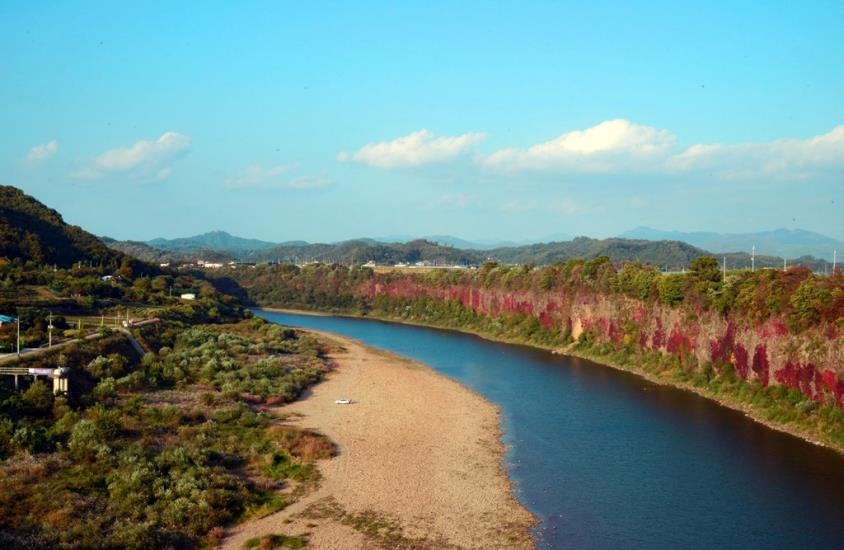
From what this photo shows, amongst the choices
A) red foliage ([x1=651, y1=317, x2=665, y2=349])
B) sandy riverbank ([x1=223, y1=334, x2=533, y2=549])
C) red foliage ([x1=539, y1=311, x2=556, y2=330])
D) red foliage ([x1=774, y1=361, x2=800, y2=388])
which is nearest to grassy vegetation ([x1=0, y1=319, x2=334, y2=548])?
sandy riverbank ([x1=223, y1=334, x2=533, y2=549])

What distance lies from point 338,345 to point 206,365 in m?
24.2

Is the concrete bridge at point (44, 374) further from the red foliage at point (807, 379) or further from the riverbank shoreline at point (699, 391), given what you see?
the red foliage at point (807, 379)

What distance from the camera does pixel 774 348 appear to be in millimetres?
38719

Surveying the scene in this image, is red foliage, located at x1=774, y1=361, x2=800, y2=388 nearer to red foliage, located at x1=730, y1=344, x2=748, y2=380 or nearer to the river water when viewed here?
the river water

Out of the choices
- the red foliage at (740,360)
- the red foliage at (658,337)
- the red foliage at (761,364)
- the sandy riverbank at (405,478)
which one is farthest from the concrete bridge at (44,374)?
the red foliage at (658,337)

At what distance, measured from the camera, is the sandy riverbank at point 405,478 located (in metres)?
21.9

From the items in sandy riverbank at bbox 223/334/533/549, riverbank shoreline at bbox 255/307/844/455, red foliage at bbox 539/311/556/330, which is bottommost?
sandy riverbank at bbox 223/334/533/549

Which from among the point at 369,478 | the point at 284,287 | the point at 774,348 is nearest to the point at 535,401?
the point at 774,348

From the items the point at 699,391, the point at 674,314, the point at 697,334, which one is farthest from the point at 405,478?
the point at 674,314

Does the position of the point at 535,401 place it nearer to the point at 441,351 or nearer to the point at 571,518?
the point at 571,518

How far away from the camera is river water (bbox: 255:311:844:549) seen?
2270 cm

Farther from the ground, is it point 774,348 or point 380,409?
point 774,348

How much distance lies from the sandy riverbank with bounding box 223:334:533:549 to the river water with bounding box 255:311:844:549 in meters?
1.21

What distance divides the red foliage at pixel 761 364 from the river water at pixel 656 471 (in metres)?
2.84
